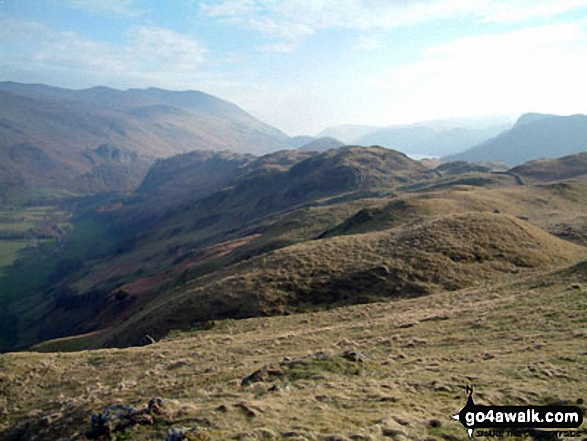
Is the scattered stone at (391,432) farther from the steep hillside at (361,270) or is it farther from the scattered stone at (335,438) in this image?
the steep hillside at (361,270)

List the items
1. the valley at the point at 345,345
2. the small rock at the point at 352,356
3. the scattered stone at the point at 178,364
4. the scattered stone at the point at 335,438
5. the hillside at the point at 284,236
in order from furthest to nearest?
the hillside at the point at 284,236, the scattered stone at the point at 178,364, the small rock at the point at 352,356, the valley at the point at 345,345, the scattered stone at the point at 335,438

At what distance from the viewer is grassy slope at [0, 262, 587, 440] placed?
11539 millimetres

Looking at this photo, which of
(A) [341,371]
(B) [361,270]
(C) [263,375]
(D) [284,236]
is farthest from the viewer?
(D) [284,236]

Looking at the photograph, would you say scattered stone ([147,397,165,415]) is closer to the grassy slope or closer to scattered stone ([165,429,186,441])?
the grassy slope

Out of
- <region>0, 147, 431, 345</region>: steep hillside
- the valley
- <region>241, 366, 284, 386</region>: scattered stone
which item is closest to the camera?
the valley

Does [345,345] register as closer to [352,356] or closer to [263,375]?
[352,356]

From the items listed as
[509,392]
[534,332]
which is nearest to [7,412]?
[509,392]

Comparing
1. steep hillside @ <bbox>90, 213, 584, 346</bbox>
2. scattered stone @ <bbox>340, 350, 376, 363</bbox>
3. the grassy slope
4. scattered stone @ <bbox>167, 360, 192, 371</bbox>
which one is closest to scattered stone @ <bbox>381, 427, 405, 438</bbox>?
the grassy slope

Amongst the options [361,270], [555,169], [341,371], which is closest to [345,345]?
[341,371]

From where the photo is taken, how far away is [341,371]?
52.2ft

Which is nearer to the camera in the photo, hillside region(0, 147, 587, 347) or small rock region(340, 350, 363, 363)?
small rock region(340, 350, 363, 363)

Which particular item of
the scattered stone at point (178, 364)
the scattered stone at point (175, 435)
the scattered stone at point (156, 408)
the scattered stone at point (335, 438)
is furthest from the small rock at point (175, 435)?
the scattered stone at point (178, 364)

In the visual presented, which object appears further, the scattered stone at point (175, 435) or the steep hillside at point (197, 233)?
the steep hillside at point (197, 233)

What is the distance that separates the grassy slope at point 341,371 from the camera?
11539 mm
